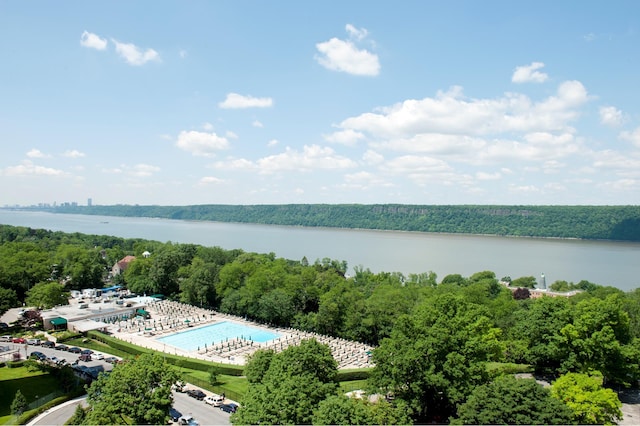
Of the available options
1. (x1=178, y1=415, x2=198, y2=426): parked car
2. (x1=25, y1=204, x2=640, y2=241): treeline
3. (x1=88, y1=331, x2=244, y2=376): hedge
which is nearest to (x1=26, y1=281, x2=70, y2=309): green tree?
(x1=88, y1=331, x2=244, y2=376): hedge

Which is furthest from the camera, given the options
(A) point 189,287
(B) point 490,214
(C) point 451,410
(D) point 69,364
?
(B) point 490,214

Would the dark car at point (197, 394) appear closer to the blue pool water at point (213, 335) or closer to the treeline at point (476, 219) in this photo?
the blue pool water at point (213, 335)

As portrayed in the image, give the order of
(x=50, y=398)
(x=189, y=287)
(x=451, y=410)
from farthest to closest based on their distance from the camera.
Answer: (x=189, y=287) < (x=50, y=398) < (x=451, y=410)

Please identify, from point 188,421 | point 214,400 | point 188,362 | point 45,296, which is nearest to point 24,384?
point 188,362

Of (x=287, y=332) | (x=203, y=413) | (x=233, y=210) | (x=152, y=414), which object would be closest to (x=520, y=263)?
(x=287, y=332)

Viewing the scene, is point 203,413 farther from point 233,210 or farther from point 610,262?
point 233,210

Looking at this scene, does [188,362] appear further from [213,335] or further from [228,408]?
[213,335]

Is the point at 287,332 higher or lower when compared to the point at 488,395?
lower

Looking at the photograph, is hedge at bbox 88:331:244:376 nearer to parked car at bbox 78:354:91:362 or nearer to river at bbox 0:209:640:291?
parked car at bbox 78:354:91:362
